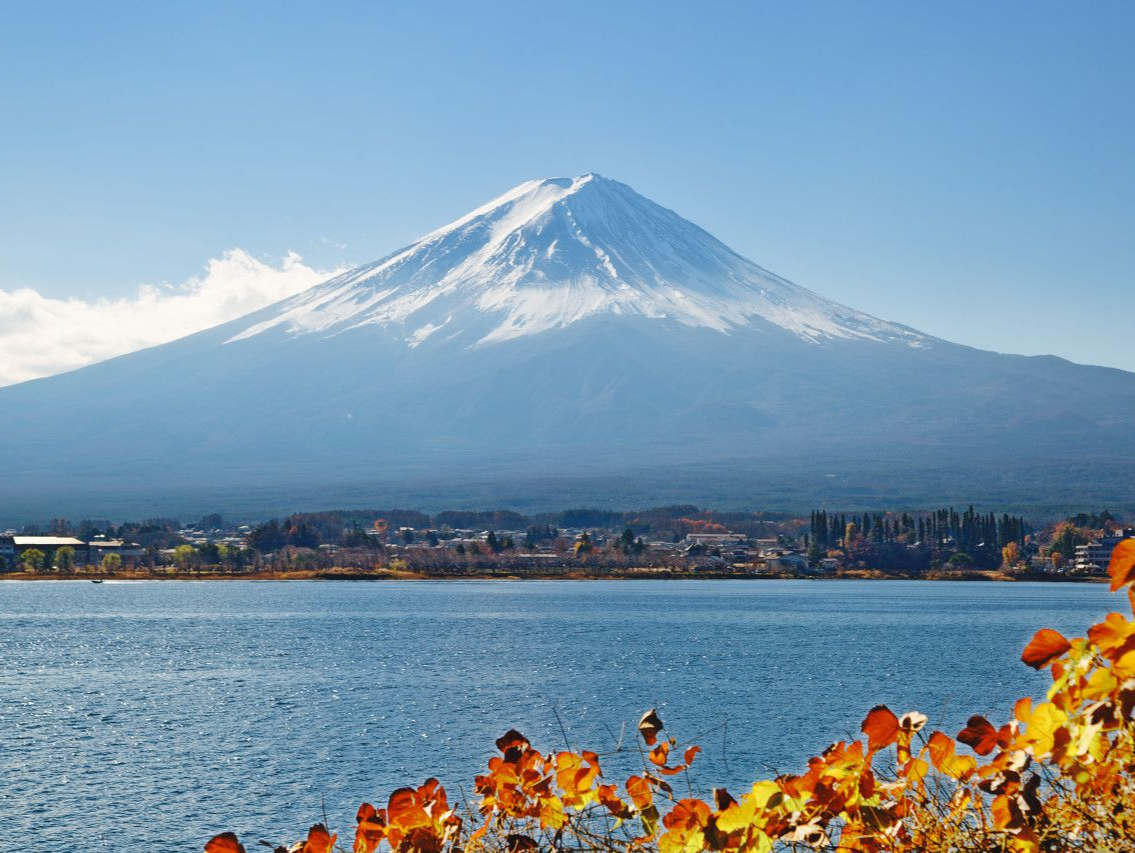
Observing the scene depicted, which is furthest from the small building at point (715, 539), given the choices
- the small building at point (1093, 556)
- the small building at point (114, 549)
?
the small building at point (114, 549)

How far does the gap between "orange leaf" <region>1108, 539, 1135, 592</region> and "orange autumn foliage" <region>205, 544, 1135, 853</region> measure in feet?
0.94

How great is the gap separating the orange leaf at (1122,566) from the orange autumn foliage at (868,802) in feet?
0.94

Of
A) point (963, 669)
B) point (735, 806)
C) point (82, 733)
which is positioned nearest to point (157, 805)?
point (82, 733)

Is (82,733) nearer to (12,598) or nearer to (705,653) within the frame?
(705,653)

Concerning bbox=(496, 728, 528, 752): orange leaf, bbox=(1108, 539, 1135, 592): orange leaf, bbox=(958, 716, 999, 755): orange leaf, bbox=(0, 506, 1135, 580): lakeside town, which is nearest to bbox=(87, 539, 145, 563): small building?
bbox=(0, 506, 1135, 580): lakeside town

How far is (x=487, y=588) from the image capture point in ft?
357

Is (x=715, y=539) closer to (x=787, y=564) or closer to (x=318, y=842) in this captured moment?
(x=787, y=564)

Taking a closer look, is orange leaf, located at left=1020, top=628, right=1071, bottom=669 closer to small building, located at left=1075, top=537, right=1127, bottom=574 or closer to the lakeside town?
the lakeside town

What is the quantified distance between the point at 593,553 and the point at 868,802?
124824mm

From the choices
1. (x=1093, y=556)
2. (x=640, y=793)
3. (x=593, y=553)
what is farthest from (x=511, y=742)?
(x=593, y=553)

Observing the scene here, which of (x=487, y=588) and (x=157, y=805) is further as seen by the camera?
(x=487, y=588)

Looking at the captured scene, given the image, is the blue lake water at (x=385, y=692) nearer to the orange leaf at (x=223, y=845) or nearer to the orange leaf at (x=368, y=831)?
the orange leaf at (x=368, y=831)

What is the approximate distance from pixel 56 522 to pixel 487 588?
62.8m

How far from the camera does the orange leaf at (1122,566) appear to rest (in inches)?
109
